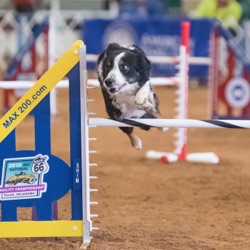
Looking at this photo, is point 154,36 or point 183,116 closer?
point 183,116

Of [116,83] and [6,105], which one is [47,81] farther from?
[6,105]

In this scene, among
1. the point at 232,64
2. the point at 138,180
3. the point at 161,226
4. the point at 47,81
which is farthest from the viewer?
the point at 232,64

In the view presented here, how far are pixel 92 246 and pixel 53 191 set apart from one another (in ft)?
1.41

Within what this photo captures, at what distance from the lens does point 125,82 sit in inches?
195

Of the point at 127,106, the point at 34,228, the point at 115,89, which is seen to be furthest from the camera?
the point at 127,106

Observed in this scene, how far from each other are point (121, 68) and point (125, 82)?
10 cm

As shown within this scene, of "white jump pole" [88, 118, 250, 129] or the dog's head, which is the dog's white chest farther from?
"white jump pole" [88, 118, 250, 129]

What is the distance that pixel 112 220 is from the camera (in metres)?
5.73

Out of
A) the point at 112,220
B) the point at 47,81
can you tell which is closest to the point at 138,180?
the point at 112,220

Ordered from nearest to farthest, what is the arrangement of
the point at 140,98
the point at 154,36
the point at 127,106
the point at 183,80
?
the point at 140,98 → the point at 127,106 → the point at 183,80 → the point at 154,36

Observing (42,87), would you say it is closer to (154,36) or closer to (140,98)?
(140,98)

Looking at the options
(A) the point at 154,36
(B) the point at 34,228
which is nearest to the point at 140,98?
(B) the point at 34,228

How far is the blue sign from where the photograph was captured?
13.9m

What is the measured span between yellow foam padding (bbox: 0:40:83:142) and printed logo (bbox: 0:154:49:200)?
0.69 feet
